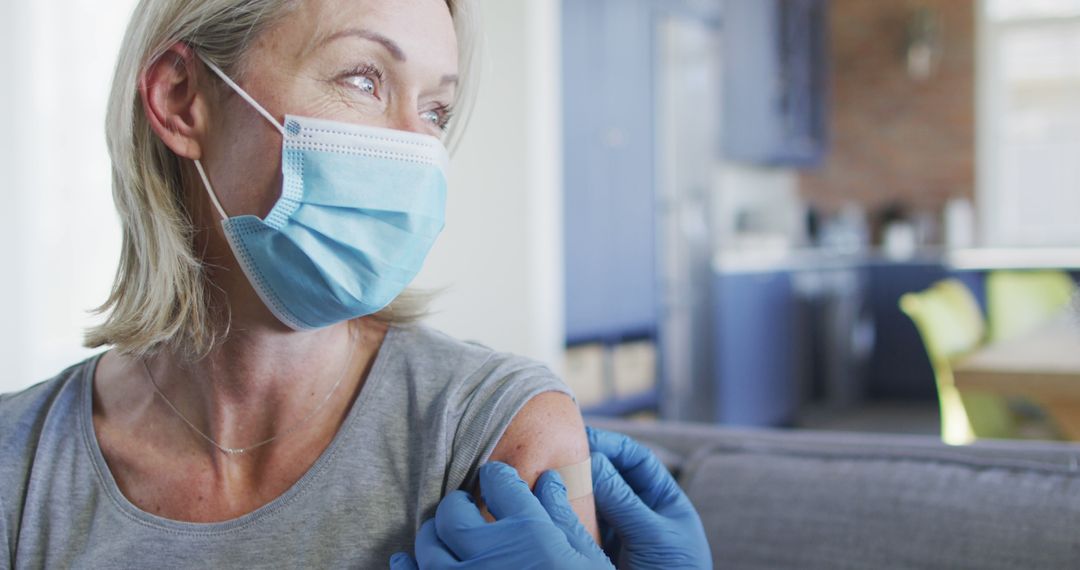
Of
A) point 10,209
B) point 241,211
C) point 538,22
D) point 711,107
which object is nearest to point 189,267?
point 241,211

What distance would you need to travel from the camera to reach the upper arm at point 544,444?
964mm

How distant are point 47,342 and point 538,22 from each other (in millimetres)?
2040

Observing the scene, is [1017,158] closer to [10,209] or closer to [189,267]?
[10,209]

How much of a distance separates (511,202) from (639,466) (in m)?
2.86

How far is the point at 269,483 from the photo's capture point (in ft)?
3.35

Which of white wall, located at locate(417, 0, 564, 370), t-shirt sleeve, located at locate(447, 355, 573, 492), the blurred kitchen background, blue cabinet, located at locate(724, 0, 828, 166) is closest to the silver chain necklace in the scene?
t-shirt sleeve, located at locate(447, 355, 573, 492)

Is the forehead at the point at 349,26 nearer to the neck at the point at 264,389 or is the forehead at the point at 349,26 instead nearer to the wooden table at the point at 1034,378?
the neck at the point at 264,389

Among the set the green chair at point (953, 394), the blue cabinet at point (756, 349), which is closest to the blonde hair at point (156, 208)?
the green chair at point (953, 394)

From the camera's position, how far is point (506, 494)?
885 millimetres

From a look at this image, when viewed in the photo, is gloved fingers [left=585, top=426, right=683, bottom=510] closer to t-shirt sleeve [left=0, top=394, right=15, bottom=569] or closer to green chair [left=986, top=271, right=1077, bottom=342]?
t-shirt sleeve [left=0, top=394, right=15, bottom=569]

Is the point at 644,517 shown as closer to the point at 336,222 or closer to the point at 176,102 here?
the point at 336,222

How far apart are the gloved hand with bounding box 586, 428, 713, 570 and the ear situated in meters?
0.53

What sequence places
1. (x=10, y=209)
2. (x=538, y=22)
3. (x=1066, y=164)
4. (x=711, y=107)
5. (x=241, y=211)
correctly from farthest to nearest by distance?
(x=1066, y=164), (x=711, y=107), (x=538, y=22), (x=10, y=209), (x=241, y=211)

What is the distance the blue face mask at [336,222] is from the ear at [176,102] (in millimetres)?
30
